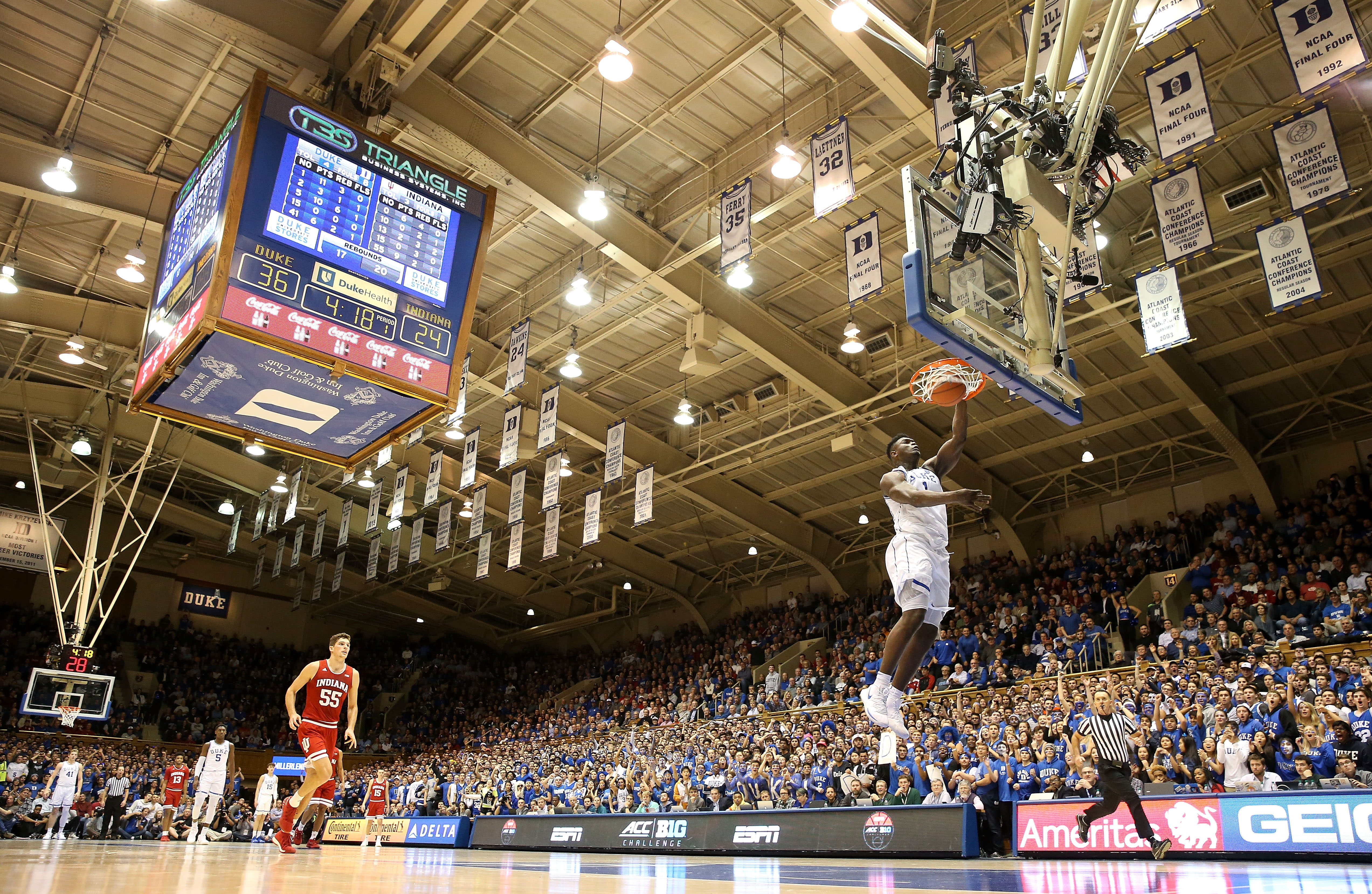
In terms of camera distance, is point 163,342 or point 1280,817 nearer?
point 1280,817

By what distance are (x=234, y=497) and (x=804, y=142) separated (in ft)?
86.9

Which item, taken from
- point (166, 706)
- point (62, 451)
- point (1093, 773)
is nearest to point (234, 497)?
point (62, 451)

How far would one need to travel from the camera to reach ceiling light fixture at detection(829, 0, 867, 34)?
32.5 feet

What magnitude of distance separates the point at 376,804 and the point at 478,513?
7.61 metres

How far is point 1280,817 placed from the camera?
371 inches

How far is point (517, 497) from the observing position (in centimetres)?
2269

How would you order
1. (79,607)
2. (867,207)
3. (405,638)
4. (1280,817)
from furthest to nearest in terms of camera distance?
1. (405,638)
2. (79,607)
3. (867,207)
4. (1280,817)

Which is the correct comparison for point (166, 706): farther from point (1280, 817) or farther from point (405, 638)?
point (1280, 817)

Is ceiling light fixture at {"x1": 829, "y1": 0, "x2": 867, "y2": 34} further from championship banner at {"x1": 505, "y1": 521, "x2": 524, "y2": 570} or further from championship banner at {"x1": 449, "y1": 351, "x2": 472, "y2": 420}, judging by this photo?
championship banner at {"x1": 505, "y1": 521, "x2": 524, "y2": 570}

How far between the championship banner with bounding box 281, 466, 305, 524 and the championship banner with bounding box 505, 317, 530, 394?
1137 cm

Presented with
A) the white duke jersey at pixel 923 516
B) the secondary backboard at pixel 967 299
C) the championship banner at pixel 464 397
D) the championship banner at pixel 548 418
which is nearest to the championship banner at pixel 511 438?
the championship banner at pixel 548 418

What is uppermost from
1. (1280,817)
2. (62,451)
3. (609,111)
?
(609,111)

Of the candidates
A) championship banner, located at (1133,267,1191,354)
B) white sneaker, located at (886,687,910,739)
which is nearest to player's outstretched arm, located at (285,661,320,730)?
white sneaker, located at (886,687,910,739)

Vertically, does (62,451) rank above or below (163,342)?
above
